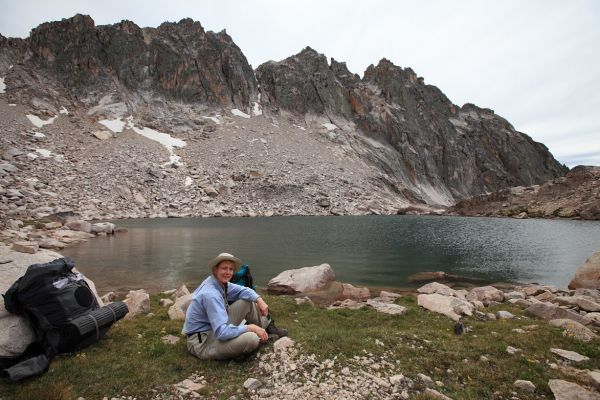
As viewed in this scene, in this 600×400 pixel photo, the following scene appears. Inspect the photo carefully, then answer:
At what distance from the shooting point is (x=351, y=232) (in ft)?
166

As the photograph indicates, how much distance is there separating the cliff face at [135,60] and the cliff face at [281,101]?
0.35m

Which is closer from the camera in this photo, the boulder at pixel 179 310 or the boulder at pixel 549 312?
the boulder at pixel 179 310

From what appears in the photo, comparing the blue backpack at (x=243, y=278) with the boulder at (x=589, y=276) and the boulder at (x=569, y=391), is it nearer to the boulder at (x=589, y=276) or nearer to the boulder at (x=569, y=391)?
the boulder at (x=569, y=391)

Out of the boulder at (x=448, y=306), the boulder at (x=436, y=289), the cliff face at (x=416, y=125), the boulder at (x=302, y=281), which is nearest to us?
the boulder at (x=448, y=306)

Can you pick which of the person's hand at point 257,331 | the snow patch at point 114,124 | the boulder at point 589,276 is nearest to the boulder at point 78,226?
the person's hand at point 257,331

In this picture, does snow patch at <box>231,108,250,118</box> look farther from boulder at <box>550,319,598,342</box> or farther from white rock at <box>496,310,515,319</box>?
boulder at <box>550,319,598,342</box>

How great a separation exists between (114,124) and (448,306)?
107244 mm

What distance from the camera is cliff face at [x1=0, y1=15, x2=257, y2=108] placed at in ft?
362

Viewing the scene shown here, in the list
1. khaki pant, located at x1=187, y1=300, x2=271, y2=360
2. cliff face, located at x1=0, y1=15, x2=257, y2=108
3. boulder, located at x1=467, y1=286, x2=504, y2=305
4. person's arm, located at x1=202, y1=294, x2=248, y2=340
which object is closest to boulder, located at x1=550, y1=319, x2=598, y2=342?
boulder, located at x1=467, y1=286, x2=504, y2=305

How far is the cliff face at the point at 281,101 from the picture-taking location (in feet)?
348

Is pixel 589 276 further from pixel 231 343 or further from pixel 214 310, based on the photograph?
pixel 214 310

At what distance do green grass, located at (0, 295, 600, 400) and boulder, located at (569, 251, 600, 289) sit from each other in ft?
43.3

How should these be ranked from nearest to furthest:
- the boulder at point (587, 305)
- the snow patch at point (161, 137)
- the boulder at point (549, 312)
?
the boulder at point (549, 312) < the boulder at point (587, 305) < the snow patch at point (161, 137)

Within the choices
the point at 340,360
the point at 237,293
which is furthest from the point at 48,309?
the point at 340,360
